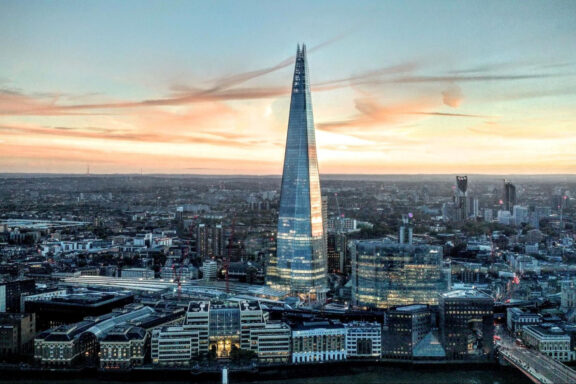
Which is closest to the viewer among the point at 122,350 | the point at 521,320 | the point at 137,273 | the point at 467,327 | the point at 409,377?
the point at 409,377

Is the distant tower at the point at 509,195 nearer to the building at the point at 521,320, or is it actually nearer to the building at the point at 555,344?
the building at the point at 521,320

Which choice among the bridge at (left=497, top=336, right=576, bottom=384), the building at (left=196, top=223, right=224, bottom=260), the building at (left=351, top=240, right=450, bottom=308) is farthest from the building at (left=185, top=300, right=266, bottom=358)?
the building at (left=196, top=223, right=224, bottom=260)

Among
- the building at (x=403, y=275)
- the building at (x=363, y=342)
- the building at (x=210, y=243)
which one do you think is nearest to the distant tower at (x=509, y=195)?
the building at (x=210, y=243)

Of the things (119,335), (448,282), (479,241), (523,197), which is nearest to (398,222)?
(479,241)

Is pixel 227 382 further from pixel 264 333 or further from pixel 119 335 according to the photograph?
pixel 119 335

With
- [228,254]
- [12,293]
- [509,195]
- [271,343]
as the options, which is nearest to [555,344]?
[271,343]

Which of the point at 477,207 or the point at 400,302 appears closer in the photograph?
the point at 400,302

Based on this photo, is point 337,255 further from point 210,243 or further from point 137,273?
point 137,273
